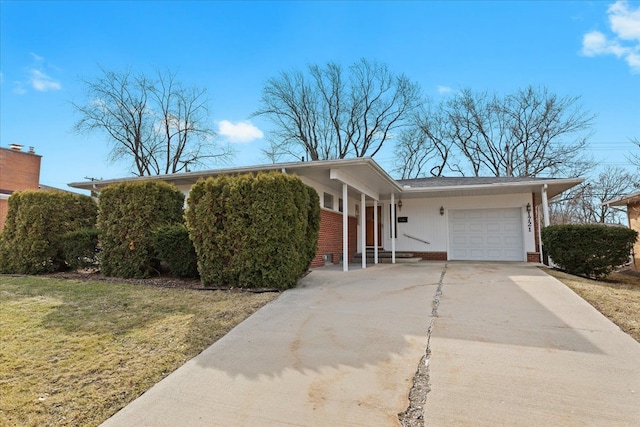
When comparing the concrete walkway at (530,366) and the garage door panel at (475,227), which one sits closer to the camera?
the concrete walkway at (530,366)

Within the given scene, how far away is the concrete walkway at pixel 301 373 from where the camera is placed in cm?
241

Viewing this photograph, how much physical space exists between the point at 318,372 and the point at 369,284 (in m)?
4.10

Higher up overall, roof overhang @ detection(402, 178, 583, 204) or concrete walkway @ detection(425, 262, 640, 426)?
roof overhang @ detection(402, 178, 583, 204)

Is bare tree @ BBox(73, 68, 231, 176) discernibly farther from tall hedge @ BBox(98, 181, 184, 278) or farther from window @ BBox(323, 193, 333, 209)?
tall hedge @ BBox(98, 181, 184, 278)

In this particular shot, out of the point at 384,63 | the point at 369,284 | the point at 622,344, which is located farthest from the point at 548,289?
the point at 384,63

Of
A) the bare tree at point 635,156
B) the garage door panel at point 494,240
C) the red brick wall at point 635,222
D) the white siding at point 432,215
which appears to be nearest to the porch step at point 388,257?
the white siding at point 432,215

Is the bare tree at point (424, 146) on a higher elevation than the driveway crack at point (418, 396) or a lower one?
higher

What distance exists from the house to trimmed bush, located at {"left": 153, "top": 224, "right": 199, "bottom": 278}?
2806 millimetres

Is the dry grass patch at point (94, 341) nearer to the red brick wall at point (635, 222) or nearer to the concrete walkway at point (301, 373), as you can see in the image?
the concrete walkway at point (301, 373)

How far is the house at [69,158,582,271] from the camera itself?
10.7 meters

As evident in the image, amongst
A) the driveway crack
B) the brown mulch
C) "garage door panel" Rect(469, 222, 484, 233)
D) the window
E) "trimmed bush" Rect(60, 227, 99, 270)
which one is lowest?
the driveway crack

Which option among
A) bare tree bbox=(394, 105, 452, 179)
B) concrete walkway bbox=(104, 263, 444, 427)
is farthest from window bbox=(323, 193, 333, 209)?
bare tree bbox=(394, 105, 452, 179)

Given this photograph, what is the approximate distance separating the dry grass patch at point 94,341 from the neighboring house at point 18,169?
679 inches

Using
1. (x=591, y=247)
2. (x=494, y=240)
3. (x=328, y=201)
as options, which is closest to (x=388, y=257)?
(x=328, y=201)
